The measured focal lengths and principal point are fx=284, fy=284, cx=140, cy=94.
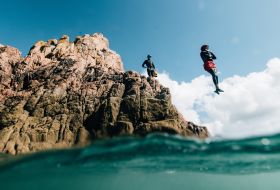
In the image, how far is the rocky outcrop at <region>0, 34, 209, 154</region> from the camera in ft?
76.7

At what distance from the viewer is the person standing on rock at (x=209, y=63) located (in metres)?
15.6

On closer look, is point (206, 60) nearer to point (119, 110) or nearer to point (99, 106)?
point (119, 110)

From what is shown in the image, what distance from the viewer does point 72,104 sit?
27359 millimetres

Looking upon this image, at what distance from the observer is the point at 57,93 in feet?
94.5

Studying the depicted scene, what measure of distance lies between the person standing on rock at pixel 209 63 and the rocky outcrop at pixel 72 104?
7.47 m

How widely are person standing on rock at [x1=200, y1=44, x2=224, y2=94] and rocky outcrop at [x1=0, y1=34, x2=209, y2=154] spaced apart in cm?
747

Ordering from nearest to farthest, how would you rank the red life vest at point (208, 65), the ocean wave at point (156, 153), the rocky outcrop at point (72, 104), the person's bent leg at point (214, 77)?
the red life vest at point (208, 65)
the person's bent leg at point (214, 77)
the ocean wave at point (156, 153)
the rocky outcrop at point (72, 104)

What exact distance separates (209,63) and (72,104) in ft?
52.1

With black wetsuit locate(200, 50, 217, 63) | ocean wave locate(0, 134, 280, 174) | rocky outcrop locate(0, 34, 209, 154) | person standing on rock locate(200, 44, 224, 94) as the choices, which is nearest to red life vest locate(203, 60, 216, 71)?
person standing on rock locate(200, 44, 224, 94)

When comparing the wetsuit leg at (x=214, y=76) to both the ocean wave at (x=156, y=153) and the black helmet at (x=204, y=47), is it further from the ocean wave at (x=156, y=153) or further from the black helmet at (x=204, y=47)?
the ocean wave at (x=156, y=153)

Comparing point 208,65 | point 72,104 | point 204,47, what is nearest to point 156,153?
point 208,65

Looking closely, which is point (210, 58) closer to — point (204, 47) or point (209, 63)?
point (209, 63)

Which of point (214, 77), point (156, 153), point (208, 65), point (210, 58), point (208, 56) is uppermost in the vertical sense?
point (208, 56)

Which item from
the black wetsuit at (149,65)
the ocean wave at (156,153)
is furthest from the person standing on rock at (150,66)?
the ocean wave at (156,153)
